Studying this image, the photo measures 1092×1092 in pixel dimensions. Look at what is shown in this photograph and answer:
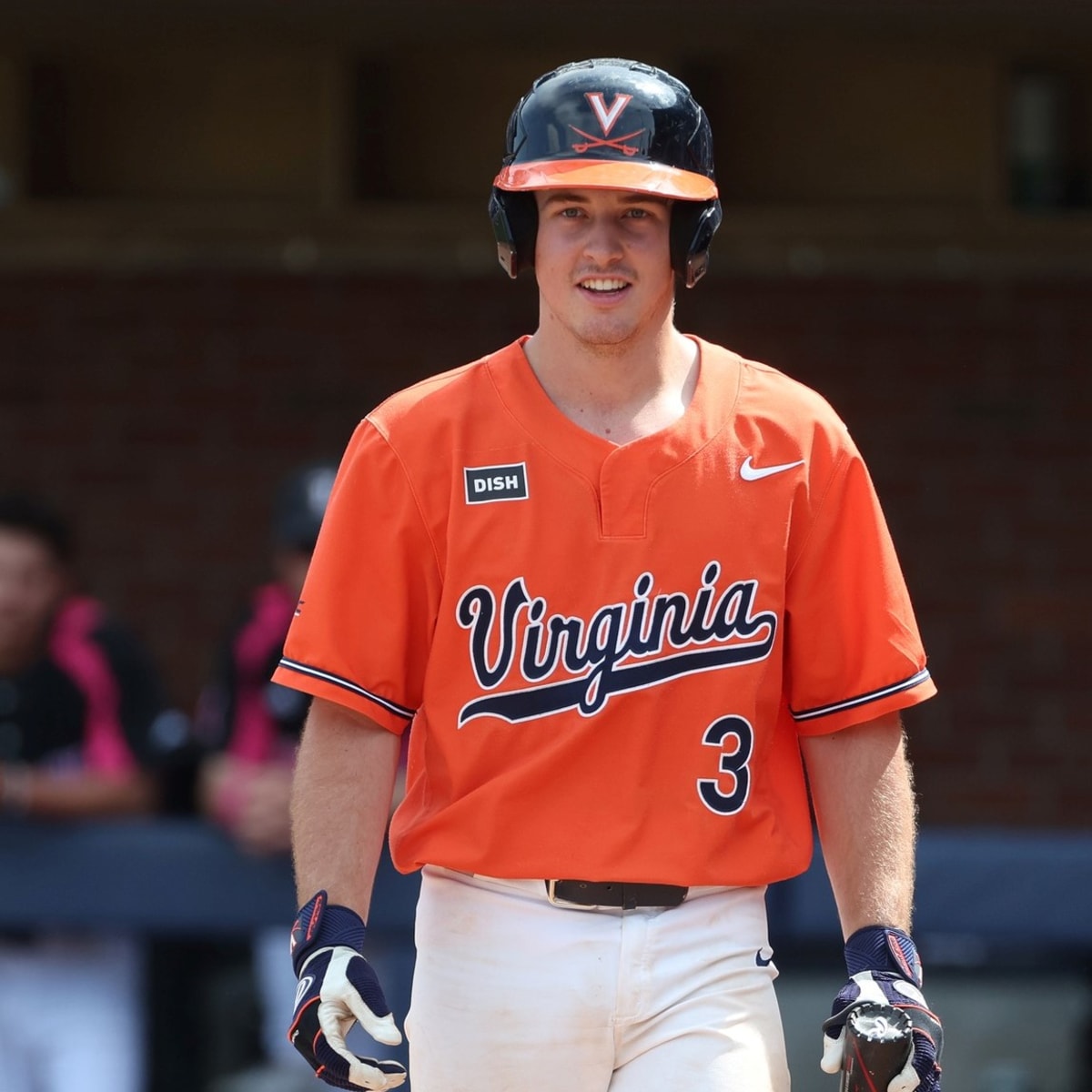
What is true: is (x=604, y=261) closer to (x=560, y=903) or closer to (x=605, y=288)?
(x=605, y=288)

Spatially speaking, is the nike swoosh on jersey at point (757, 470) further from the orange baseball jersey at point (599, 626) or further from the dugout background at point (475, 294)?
the dugout background at point (475, 294)

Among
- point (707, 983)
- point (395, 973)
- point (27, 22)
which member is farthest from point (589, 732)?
point (27, 22)

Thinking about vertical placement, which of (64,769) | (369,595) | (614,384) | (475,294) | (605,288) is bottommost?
(64,769)

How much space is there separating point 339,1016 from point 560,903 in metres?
0.34

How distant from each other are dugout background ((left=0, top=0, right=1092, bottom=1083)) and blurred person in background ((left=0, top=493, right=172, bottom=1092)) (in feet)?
4.86

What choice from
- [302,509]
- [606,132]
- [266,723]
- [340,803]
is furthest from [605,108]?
[266,723]

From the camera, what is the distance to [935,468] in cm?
662

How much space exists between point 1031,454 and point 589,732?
4044 millimetres

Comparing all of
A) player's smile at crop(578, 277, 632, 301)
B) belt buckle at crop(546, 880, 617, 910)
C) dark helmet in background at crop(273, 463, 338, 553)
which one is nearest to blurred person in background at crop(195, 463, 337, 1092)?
dark helmet in background at crop(273, 463, 338, 553)

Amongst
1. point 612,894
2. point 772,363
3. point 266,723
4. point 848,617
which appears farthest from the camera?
point 772,363

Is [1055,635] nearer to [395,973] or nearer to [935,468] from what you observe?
[935,468]

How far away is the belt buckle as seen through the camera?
2.88 metres

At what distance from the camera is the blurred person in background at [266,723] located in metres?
5.11

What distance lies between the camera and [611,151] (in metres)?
2.93
